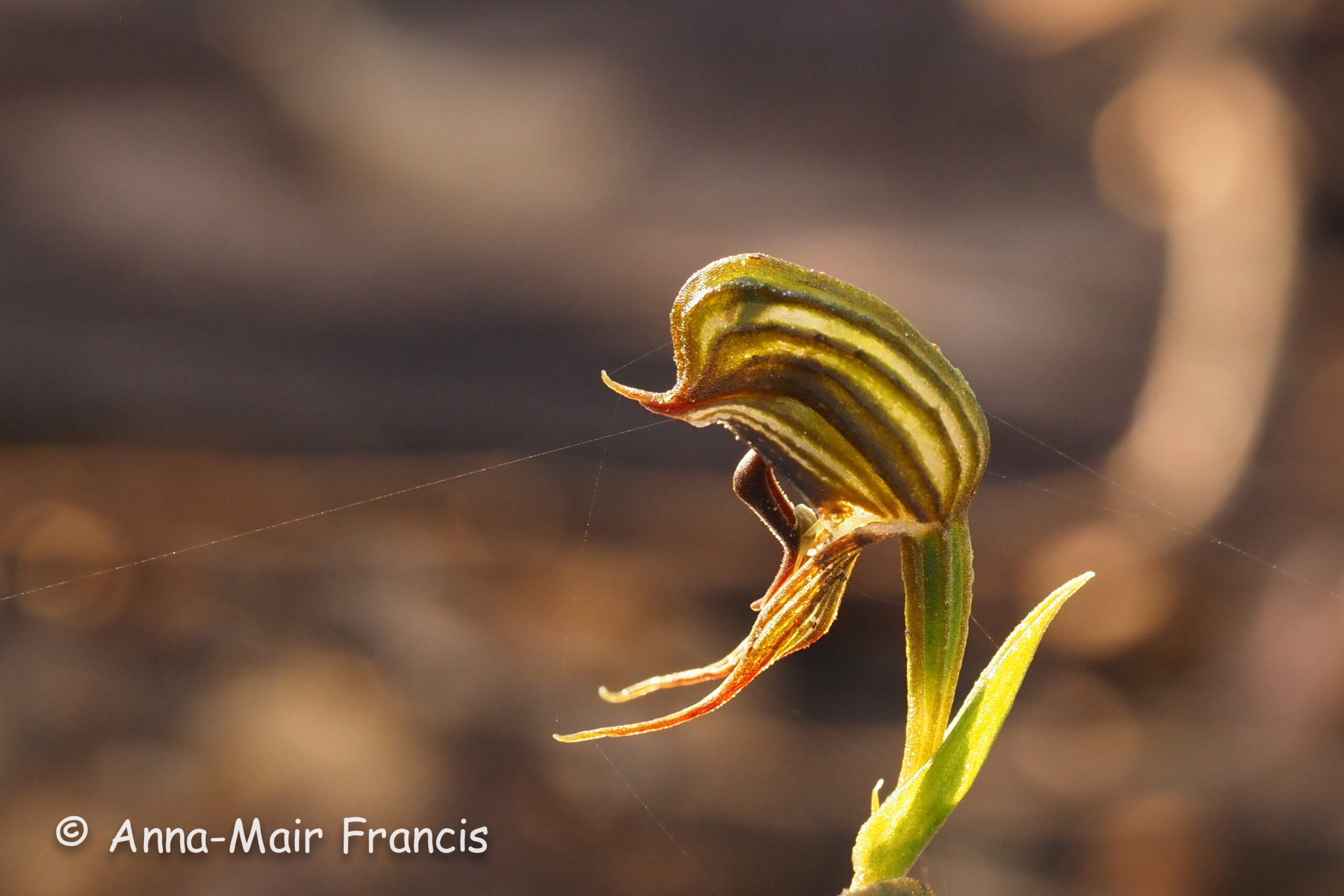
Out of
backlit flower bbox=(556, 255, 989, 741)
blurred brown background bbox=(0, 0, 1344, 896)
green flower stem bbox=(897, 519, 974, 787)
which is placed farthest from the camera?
blurred brown background bbox=(0, 0, 1344, 896)

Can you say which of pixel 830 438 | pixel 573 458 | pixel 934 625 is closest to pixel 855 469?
pixel 830 438

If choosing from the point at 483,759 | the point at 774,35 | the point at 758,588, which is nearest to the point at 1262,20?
the point at 774,35

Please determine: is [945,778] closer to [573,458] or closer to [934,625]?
[934,625]

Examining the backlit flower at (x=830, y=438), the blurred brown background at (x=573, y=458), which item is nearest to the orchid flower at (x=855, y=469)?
the backlit flower at (x=830, y=438)

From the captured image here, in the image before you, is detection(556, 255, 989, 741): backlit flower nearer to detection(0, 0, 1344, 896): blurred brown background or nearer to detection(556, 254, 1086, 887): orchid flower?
detection(556, 254, 1086, 887): orchid flower

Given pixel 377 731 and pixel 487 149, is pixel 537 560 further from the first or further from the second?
pixel 487 149

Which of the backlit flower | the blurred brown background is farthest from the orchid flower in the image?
the blurred brown background
